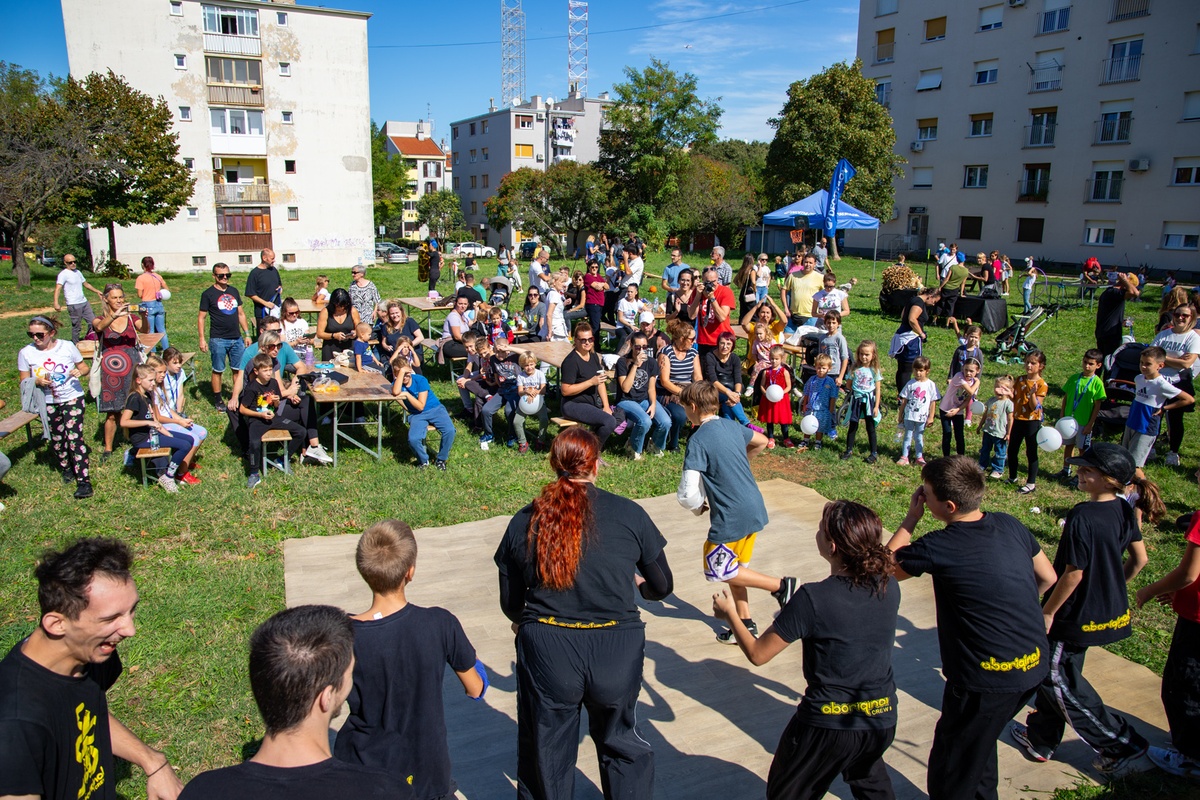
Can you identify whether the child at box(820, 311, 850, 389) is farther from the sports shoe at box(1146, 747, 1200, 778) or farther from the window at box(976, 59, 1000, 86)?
the window at box(976, 59, 1000, 86)

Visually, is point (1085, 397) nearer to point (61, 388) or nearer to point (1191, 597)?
point (1191, 597)

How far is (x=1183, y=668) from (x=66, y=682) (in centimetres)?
476

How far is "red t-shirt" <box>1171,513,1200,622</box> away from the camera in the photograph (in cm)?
362

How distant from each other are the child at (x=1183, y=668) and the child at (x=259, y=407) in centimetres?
759

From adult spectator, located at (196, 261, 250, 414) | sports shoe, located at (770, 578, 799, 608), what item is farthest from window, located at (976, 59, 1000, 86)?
sports shoe, located at (770, 578, 799, 608)

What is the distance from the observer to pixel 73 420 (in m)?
7.46

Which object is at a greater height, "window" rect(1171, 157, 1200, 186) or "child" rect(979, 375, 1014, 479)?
"window" rect(1171, 157, 1200, 186)

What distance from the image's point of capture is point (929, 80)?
37.7 meters

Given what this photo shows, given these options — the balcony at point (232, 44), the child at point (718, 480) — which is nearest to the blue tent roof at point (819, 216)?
the child at point (718, 480)

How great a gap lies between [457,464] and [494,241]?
55538 millimetres

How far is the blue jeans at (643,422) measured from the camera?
9.03 m

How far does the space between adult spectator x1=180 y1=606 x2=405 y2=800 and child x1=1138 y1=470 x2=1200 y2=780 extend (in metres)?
3.70

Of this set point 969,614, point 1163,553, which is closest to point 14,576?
point 969,614

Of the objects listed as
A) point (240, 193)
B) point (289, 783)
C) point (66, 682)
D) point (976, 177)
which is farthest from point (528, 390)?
A: point (976, 177)
